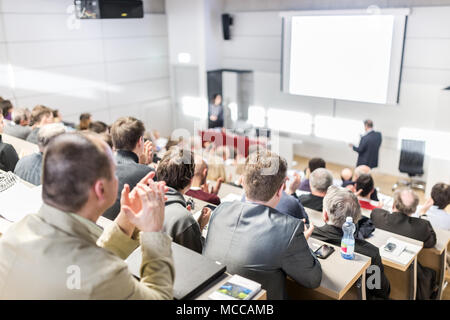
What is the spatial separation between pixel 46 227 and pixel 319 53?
7.50m

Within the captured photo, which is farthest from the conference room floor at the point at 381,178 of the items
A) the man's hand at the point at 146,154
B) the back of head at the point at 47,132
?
the back of head at the point at 47,132

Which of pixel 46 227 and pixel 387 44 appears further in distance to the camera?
pixel 387 44

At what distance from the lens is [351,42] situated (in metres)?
7.52

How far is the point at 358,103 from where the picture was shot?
25.6ft

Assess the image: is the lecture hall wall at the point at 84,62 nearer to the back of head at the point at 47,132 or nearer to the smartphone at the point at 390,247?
the back of head at the point at 47,132

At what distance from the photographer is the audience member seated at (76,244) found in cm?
122

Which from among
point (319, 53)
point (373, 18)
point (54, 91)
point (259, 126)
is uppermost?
point (373, 18)

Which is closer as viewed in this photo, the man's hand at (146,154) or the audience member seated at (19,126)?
the man's hand at (146,154)

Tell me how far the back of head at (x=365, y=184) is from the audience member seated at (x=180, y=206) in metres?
2.49

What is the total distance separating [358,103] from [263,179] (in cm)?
616

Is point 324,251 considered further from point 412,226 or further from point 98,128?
point 98,128

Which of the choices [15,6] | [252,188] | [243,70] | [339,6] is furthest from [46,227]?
[243,70]

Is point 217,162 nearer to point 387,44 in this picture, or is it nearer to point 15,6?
point 387,44

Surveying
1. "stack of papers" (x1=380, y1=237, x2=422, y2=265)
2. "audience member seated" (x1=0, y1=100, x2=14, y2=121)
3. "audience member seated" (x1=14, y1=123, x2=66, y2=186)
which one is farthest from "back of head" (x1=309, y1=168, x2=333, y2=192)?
"audience member seated" (x1=0, y1=100, x2=14, y2=121)
